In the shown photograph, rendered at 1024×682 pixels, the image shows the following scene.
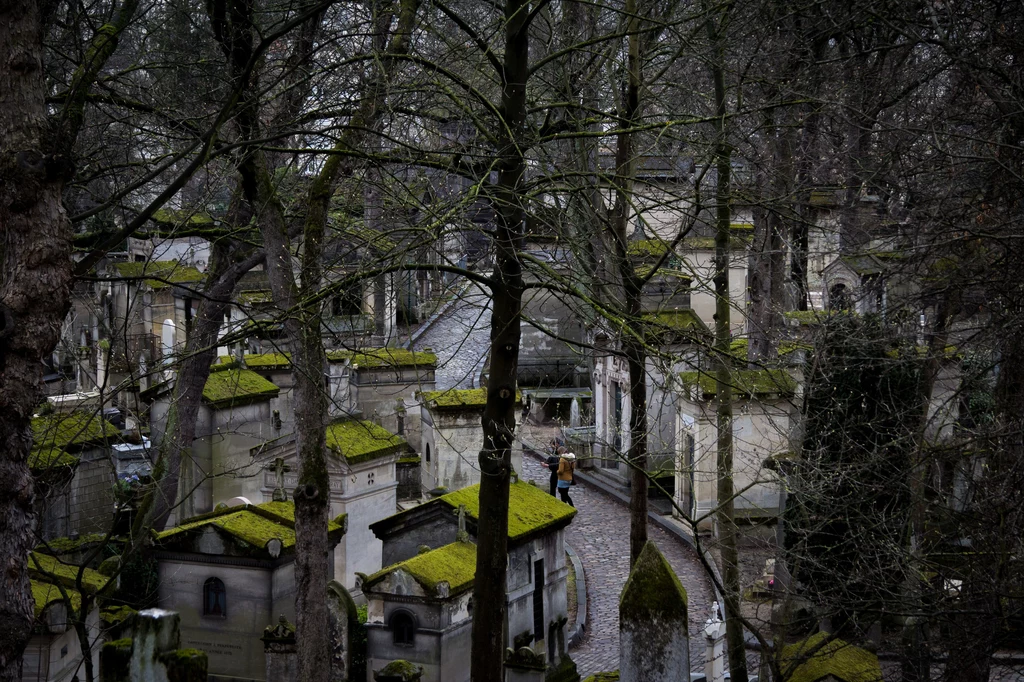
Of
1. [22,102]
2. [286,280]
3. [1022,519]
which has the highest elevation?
[22,102]

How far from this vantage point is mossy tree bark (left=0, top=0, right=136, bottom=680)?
4.99 meters

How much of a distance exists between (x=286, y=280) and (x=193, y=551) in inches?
184

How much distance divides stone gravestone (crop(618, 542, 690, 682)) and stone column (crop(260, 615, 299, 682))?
412 centimetres

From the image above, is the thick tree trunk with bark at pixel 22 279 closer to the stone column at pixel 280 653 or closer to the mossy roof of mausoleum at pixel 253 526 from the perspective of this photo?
the stone column at pixel 280 653

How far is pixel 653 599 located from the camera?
7305 millimetres

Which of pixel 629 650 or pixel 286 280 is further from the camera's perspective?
pixel 286 280

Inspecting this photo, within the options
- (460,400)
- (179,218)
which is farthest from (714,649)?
(179,218)

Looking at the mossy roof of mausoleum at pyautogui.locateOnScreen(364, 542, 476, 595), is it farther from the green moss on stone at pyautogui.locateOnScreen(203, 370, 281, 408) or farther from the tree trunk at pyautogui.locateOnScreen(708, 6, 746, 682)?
the green moss on stone at pyautogui.locateOnScreen(203, 370, 281, 408)

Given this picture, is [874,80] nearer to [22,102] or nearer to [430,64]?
[430,64]

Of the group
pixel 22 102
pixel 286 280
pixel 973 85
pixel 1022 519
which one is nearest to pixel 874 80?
pixel 973 85

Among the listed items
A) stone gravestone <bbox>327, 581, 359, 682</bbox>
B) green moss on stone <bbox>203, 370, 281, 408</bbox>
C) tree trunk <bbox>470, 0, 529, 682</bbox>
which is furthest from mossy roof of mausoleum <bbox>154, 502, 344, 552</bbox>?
tree trunk <bbox>470, 0, 529, 682</bbox>

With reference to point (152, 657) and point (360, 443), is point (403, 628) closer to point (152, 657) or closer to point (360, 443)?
point (152, 657)

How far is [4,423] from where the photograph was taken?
500 cm

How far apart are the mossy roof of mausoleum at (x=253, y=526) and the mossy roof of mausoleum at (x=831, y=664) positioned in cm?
633
